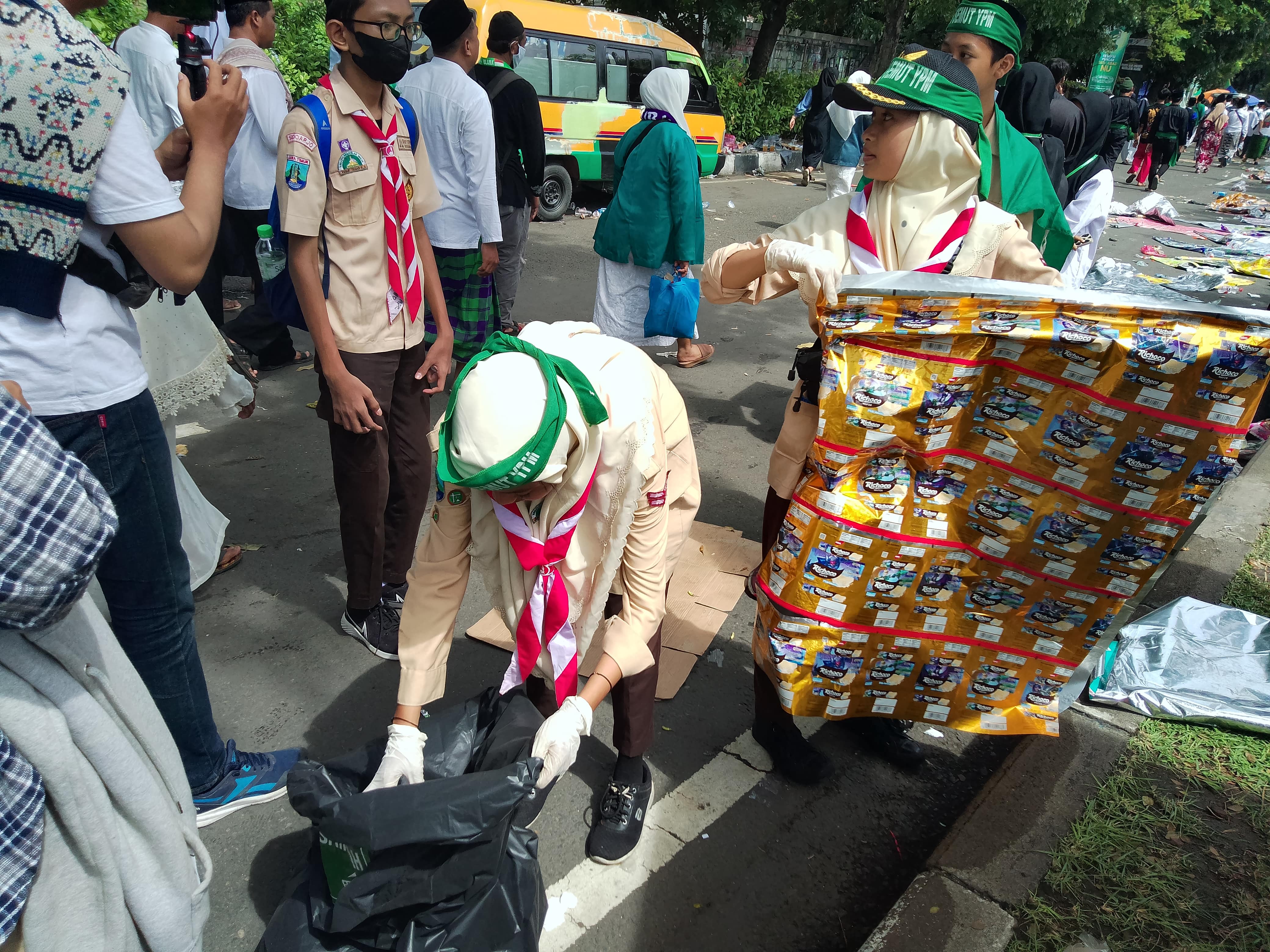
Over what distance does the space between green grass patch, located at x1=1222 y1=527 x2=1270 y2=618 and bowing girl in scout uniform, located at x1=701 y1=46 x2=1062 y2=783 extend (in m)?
1.85

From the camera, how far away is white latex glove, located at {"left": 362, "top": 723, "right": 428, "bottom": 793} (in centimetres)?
166

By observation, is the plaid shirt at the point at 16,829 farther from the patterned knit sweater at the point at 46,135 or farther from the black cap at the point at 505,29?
the black cap at the point at 505,29

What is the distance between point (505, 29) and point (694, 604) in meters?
4.21

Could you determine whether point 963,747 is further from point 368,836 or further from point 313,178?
point 313,178

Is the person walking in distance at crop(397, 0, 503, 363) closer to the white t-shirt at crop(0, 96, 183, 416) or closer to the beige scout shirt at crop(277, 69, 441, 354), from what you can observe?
the beige scout shirt at crop(277, 69, 441, 354)

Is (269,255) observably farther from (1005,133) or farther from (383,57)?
(1005,133)

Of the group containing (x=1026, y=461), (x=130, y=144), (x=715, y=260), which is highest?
(x=130, y=144)

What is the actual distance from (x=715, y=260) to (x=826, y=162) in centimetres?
709

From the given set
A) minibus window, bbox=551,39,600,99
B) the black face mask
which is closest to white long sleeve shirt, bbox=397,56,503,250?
the black face mask

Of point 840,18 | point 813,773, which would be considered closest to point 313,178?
point 813,773

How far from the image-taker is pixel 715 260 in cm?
249

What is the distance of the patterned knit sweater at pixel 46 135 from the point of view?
1.29 metres

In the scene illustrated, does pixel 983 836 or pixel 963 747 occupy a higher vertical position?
pixel 983 836

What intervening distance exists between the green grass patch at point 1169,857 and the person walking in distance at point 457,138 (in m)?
3.02
